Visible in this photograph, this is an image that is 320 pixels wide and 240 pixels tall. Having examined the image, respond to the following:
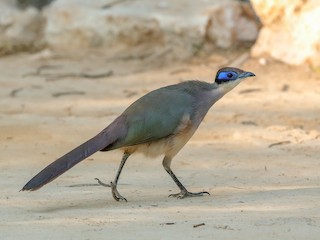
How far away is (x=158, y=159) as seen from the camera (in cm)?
794

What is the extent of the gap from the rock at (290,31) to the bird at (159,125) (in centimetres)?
488

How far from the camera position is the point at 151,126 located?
6.34m

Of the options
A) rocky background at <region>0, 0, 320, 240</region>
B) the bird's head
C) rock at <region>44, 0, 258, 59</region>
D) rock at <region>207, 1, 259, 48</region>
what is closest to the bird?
the bird's head

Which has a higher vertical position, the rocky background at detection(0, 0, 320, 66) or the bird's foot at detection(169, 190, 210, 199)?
the bird's foot at detection(169, 190, 210, 199)

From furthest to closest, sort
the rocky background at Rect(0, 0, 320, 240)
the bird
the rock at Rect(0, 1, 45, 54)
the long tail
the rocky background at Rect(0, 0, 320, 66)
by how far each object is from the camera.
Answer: the rock at Rect(0, 1, 45, 54) → the rocky background at Rect(0, 0, 320, 66) → the bird → the long tail → the rocky background at Rect(0, 0, 320, 240)

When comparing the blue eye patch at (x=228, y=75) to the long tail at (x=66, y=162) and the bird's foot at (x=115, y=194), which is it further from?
the bird's foot at (x=115, y=194)

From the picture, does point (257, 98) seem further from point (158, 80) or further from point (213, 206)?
point (213, 206)

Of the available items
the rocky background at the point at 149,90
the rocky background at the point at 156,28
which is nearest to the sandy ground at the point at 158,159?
the rocky background at the point at 149,90

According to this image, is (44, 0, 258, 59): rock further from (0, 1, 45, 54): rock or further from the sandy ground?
the sandy ground

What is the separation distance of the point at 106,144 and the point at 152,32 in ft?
20.2

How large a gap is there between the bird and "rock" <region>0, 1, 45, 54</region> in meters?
6.50

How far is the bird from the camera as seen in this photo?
20.8 feet

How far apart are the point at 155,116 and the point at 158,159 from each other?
63.0 inches

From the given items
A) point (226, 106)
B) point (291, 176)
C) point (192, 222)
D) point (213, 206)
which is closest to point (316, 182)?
point (291, 176)
